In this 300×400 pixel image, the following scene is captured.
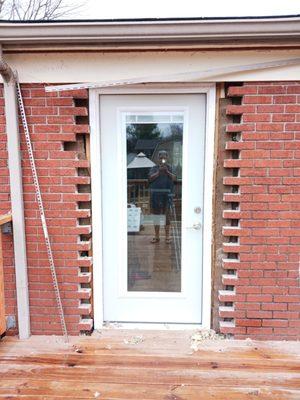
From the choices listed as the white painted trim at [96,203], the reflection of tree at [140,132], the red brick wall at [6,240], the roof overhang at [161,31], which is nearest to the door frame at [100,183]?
the white painted trim at [96,203]

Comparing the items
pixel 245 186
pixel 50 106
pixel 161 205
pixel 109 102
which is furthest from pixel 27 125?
pixel 245 186

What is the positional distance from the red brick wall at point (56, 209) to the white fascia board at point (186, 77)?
12 centimetres

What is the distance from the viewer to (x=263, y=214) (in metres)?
2.38

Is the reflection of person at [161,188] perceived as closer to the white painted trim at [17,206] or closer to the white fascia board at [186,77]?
the white fascia board at [186,77]

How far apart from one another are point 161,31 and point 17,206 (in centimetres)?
164

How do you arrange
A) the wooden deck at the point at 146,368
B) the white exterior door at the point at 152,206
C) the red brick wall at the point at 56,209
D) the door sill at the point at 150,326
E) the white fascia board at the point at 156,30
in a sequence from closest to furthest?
1. the wooden deck at the point at 146,368
2. the white fascia board at the point at 156,30
3. the red brick wall at the point at 56,209
4. the white exterior door at the point at 152,206
5. the door sill at the point at 150,326

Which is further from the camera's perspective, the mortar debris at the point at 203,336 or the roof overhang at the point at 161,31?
the mortar debris at the point at 203,336

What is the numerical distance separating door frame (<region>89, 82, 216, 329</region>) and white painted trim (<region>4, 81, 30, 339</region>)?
0.55 m

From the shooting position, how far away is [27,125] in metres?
2.36

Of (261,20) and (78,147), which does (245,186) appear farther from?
(78,147)

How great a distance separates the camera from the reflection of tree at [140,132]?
251 cm

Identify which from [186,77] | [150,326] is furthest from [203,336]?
[186,77]

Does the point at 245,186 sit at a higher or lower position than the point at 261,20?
lower

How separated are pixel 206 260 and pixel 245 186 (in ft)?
2.26
